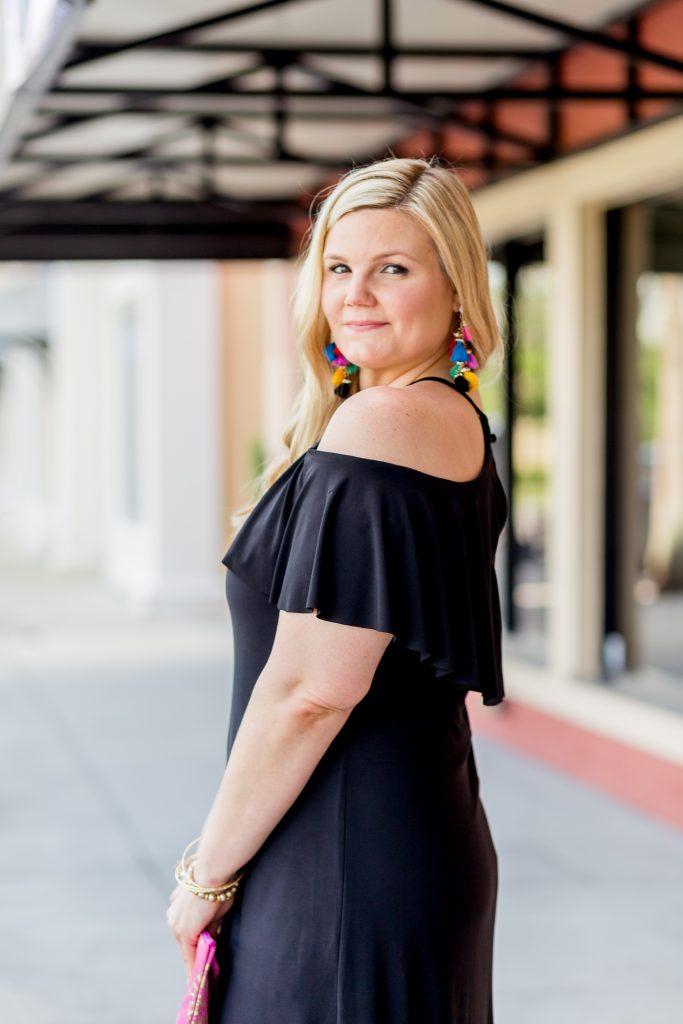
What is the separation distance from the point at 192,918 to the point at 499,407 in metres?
5.86

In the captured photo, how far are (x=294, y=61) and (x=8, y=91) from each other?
1356 millimetres

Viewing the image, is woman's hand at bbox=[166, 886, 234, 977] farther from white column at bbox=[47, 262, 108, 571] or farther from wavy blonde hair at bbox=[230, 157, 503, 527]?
white column at bbox=[47, 262, 108, 571]

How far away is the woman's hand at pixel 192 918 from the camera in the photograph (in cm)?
167

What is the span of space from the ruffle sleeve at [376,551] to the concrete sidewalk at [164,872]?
2.43 metres

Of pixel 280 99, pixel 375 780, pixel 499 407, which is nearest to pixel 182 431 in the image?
pixel 499 407

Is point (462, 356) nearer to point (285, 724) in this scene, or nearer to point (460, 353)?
point (460, 353)

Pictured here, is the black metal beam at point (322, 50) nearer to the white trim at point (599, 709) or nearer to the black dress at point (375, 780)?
the white trim at point (599, 709)

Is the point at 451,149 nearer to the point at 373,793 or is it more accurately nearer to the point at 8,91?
the point at 8,91

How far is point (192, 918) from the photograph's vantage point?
167 centimetres

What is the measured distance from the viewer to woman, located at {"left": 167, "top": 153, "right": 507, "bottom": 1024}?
60.2 inches

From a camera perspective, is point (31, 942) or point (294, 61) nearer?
point (31, 942)

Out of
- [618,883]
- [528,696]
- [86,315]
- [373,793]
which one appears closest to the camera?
[373,793]

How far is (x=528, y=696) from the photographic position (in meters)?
6.64

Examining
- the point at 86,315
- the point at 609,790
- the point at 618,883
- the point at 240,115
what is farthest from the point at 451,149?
the point at 86,315
